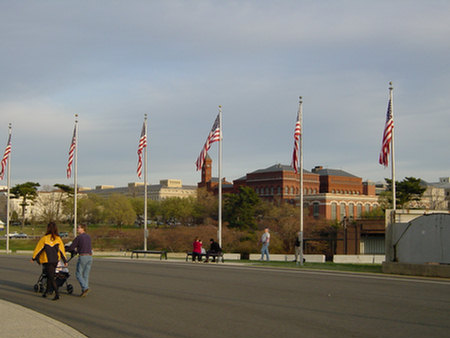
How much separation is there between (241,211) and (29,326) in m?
76.6

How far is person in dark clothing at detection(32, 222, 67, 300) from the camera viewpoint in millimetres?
14148

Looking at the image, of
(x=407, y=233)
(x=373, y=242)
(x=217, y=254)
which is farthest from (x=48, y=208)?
(x=407, y=233)

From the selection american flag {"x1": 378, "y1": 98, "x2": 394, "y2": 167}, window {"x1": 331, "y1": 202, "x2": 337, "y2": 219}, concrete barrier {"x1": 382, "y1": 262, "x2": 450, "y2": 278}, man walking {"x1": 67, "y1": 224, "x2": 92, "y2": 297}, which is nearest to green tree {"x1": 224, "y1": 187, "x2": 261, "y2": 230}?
window {"x1": 331, "y1": 202, "x2": 337, "y2": 219}

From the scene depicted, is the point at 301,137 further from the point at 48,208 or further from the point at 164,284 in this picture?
the point at 48,208

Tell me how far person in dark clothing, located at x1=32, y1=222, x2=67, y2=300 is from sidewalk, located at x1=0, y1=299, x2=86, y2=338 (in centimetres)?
189

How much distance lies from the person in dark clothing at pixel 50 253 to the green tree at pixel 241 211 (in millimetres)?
70780

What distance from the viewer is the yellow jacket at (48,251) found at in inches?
557

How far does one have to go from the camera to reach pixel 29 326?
10422 millimetres

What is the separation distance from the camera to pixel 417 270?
22.0 metres

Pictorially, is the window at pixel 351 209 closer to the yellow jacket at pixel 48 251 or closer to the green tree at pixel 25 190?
the green tree at pixel 25 190

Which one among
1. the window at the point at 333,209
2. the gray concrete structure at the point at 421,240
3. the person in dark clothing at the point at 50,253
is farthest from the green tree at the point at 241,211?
the person in dark clothing at the point at 50,253

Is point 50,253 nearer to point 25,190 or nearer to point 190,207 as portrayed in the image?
point 25,190

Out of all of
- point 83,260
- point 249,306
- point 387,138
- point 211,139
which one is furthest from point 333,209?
point 249,306

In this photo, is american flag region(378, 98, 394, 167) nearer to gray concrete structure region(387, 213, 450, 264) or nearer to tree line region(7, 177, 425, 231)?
gray concrete structure region(387, 213, 450, 264)
